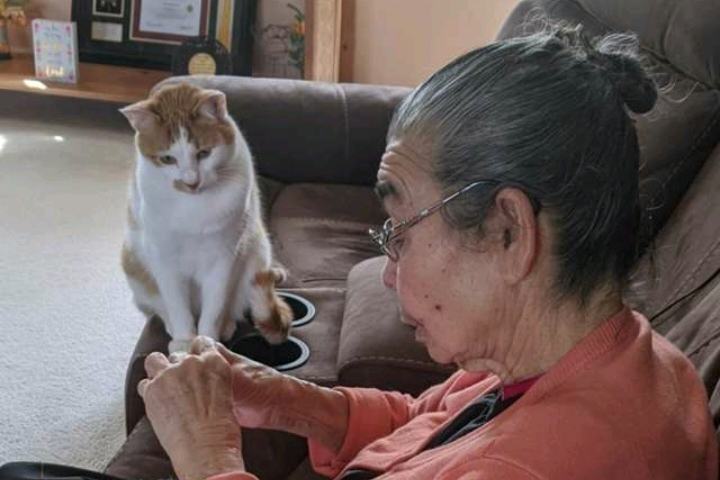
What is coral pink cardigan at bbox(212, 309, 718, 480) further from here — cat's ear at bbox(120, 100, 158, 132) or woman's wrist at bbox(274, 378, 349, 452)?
cat's ear at bbox(120, 100, 158, 132)

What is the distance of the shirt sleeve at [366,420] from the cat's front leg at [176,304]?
0.56 meters

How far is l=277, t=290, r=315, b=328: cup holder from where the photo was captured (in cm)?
171

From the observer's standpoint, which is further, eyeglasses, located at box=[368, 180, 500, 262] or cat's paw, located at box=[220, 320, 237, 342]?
cat's paw, located at box=[220, 320, 237, 342]

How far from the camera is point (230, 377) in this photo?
1.04 m

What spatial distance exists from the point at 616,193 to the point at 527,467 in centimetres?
27

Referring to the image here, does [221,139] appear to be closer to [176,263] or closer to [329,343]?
[176,263]

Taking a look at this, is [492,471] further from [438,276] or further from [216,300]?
[216,300]

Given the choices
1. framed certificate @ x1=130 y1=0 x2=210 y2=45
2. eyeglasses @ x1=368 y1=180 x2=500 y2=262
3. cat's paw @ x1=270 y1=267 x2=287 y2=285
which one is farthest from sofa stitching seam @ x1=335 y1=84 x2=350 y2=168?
framed certificate @ x1=130 y1=0 x2=210 y2=45

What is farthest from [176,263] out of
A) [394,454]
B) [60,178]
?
[60,178]

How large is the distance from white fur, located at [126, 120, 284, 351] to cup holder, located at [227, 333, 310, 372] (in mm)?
27

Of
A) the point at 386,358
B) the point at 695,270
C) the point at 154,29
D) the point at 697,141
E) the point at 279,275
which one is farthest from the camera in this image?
the point at 154,29

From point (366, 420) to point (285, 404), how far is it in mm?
113

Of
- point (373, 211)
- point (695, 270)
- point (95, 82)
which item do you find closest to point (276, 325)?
point (373, 211)

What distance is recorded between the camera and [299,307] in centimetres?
174
